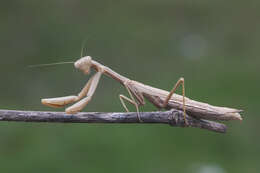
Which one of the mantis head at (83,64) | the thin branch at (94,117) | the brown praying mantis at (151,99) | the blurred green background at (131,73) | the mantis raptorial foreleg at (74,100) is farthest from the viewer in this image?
the blurred green background at (131,73)

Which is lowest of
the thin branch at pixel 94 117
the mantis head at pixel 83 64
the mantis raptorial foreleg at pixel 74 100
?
the thin branch at pixel 94 117

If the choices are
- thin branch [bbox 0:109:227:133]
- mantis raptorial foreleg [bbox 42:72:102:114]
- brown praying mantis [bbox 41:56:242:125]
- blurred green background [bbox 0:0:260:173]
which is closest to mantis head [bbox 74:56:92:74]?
brown praying mantis [bbox 41:56:242:125]

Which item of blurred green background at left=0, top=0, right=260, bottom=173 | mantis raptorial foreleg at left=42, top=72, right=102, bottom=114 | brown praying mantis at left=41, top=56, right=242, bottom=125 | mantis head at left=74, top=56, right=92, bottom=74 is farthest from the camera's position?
blurred green background at left=0, top=0, right=260, bottom=173

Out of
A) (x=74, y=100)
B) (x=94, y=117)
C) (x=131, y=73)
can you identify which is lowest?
(x=94, y=117)

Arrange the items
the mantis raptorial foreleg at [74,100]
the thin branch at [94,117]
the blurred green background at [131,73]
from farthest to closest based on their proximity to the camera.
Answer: the blurred green background at [131,73], the mantis raptorial foreleg at [74,100], the thin branch at [94,117]

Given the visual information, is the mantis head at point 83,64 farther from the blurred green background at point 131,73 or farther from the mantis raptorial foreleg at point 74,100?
the blurred green background at point 131,73

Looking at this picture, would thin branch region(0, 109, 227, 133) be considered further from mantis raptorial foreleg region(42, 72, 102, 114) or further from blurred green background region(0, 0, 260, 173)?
blurred green background region(0, 0, 260, 173)

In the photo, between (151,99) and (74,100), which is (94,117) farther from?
(151,99)

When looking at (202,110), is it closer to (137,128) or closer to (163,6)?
(137,128)

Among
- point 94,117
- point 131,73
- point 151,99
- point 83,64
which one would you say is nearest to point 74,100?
point 83,64

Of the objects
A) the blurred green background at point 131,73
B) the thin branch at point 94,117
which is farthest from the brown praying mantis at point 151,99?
the blurred green background at point 131,73
